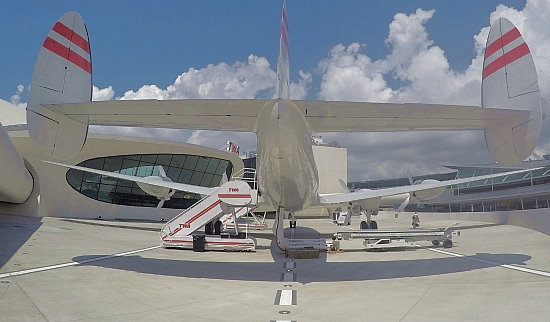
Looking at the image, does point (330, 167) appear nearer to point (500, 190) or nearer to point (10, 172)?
point (500, 190)

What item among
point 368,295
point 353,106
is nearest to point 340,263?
point 368,295

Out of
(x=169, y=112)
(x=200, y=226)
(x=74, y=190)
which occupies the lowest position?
(x=200, y=226)

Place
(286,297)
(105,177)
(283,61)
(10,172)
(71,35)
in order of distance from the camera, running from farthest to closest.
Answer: (105,177) → (10,172) → (71,35) → (283,61) → (286,297)

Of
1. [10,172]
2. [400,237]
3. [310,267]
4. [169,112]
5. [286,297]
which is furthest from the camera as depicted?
[10,172]

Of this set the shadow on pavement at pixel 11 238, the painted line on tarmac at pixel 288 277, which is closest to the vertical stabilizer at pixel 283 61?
the painted line on tarmac at pixel 288 277

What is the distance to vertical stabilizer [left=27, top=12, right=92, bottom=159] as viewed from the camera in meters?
7.35

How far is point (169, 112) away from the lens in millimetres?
6773

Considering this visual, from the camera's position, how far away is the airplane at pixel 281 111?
684 centimetres

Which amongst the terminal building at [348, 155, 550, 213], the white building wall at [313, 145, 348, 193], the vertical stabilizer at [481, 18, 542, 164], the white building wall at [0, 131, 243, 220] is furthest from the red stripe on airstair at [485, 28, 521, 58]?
the white building wall at [313, 145, 348, 193]

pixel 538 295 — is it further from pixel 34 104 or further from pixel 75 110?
pixel 34 104

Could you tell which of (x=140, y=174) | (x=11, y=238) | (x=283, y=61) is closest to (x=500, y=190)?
(x=140, y=174)

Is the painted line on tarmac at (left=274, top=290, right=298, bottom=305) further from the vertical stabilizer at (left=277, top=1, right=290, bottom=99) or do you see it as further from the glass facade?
the glass facade

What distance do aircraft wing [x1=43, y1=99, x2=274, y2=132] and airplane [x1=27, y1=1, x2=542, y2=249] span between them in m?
0.02

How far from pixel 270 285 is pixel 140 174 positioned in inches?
1316
